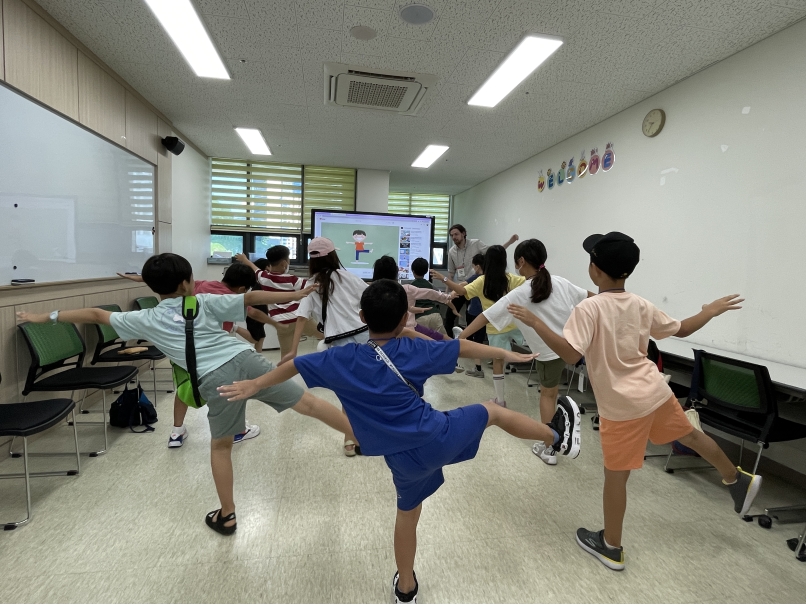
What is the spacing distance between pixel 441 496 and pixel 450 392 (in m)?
1.97

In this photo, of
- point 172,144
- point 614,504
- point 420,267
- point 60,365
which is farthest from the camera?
point 420,267

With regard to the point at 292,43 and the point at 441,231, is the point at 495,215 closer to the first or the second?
the point at 441,231

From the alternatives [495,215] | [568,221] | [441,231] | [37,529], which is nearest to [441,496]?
[37,529]

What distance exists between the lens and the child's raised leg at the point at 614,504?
5.65 feet

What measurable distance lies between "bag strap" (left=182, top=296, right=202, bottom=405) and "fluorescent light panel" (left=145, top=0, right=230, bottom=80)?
2142 mm

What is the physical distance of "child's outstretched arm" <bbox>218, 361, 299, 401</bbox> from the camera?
1426 millimetres

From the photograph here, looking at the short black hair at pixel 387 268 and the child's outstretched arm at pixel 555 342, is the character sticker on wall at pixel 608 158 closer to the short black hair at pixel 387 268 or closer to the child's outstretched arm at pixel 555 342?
the short black hair at pixel 387 268

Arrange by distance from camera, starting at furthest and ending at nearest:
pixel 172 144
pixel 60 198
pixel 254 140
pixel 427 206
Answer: pixel 427 206 < pixel 254 140 < pixel 172 144 < pixel 60 198

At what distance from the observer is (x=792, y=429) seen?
2.21 metres

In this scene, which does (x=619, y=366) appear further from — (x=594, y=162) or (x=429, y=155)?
(x=429, y=155)

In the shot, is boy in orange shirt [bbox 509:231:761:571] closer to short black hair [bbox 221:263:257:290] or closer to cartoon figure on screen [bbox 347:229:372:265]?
short black hair [bbox 221:263:257:290]

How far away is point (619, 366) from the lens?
1673mm

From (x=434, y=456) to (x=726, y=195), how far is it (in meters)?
3.25

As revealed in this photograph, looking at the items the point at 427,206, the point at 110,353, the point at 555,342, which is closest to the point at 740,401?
the point at 555,342
